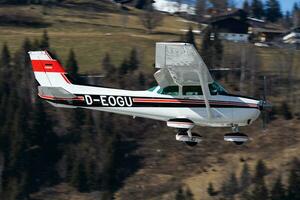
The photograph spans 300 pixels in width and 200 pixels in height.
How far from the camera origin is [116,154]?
71.6 metres

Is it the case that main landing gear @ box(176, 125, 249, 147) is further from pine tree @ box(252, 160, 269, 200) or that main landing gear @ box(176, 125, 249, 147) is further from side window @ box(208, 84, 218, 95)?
pine tree @ box(252, 160, 269, 200)

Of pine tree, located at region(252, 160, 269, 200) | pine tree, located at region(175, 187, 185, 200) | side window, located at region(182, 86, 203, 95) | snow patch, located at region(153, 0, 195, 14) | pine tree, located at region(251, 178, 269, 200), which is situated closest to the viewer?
side window, located at region(182, 86, 203, 95)

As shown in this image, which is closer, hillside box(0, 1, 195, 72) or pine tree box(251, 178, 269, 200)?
pine tree box(251, 178, 269, 200)

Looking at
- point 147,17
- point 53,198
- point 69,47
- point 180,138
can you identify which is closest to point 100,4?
point 147,17

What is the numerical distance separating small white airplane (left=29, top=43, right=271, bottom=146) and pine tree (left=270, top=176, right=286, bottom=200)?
3568 centimetres

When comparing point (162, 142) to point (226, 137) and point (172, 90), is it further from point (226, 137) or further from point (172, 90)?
point (226, 137)

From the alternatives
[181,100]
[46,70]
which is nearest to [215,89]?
[181,100]

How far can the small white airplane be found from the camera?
24.3 metres

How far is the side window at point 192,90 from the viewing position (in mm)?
24953

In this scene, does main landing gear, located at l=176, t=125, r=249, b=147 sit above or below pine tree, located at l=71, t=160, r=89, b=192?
above

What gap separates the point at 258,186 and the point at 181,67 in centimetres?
3758

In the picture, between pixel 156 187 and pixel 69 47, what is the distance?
25.3 m

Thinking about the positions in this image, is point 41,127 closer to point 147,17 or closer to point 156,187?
point 156,187

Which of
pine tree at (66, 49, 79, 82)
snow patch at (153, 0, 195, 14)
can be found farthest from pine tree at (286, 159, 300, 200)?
snow patch at (153, 0, 195, 14)
